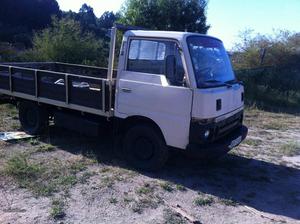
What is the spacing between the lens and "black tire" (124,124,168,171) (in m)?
5.97

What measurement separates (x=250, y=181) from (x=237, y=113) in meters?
1.17

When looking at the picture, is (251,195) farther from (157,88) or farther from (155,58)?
(155,58)

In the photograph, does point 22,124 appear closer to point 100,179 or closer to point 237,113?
point 100,179

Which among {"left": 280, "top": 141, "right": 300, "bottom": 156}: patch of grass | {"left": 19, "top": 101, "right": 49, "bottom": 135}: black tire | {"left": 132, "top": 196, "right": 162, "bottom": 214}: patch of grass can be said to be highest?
{"left": 19, "top": 101, "right": 49, "bottom": 135}: black tire

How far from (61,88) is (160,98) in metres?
2.22

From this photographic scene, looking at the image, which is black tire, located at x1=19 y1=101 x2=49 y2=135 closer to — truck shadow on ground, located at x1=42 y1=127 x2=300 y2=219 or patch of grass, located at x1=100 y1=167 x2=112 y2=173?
truck shadow on ground, located at x1=42 y1=127 x2=300 y2=219

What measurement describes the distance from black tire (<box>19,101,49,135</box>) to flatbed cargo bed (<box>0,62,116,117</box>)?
248mm

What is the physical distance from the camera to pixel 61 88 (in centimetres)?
712

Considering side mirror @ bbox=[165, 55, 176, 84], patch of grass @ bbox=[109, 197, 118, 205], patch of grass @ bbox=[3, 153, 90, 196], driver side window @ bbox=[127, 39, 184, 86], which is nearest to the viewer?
patch of grass @ bbox=[109, 197, 118, 205]

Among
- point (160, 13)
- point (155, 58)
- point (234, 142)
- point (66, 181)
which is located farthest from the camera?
point (160, 13)

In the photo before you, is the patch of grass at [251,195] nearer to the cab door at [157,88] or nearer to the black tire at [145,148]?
the cab door at [157,88]

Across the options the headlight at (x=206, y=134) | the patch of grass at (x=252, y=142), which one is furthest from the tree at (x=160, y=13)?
the headlight at (x=206, y=134)

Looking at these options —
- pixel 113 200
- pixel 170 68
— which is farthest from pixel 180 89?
pixel 113 200

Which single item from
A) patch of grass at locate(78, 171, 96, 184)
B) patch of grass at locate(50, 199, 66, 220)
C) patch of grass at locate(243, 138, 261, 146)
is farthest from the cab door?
patch of grass at locate(243, 138, 261, 146)
